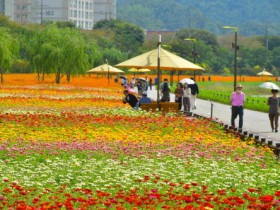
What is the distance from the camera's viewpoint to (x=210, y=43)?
551 ft

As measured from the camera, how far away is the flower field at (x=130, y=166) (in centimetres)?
968

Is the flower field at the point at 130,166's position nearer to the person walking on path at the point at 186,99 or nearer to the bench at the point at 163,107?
the bench at the point at 163,107

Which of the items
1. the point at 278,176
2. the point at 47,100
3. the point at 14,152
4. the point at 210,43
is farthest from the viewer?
the point at 210,43

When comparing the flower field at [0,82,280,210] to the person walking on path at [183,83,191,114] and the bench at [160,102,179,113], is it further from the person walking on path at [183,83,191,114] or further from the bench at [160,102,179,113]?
the person walking on path at [183,83,191,114]

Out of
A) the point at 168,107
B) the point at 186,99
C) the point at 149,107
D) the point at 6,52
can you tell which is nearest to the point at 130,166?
the point at 149,107

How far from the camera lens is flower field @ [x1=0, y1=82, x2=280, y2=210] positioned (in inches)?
381

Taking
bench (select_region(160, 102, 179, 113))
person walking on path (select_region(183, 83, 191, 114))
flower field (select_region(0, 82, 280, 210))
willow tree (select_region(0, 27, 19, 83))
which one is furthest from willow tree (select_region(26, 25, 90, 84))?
flower field (select_region(0, 82, 280, 210))

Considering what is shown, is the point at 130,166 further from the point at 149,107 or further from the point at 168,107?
the point at 168,107

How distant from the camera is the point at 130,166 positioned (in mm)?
13578

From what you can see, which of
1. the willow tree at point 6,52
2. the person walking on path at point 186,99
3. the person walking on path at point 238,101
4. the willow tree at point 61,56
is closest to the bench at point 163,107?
the person walking on path at point 186,99

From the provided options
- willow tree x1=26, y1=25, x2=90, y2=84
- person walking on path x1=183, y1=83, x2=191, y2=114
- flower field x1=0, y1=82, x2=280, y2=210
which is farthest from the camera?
willow tree x1=26, y1=25, x2=90, y2=84

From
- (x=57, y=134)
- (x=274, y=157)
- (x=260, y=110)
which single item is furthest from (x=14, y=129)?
(x=260, y=110)

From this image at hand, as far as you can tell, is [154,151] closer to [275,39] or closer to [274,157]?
[274,157]

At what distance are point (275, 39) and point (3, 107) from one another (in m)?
147
